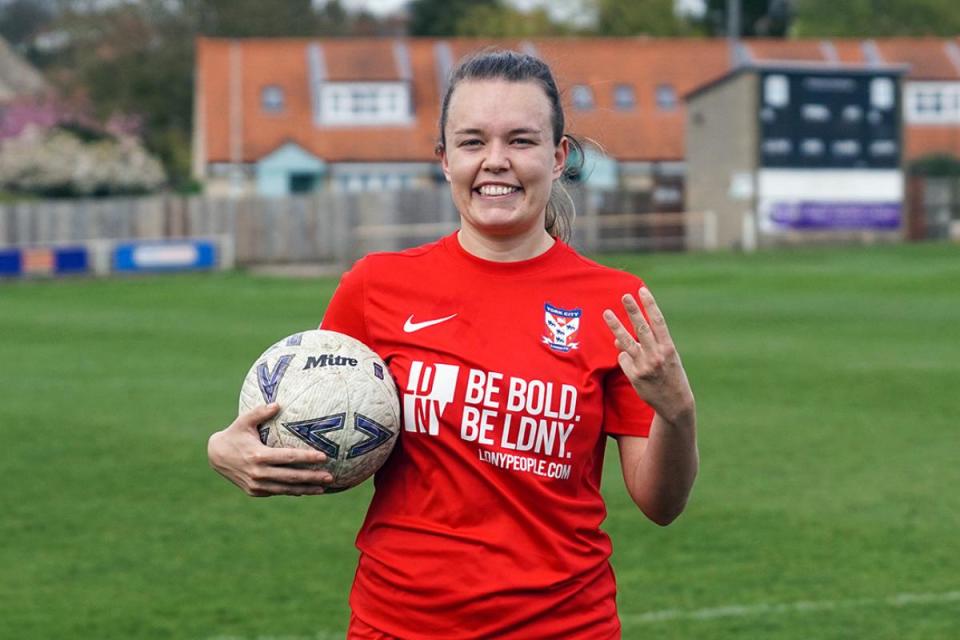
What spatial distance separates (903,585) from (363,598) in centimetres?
529

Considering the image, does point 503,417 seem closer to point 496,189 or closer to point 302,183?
point 496,189

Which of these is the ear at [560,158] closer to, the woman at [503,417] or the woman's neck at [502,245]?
the woman at [503,417]

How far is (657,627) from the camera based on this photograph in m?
8.03

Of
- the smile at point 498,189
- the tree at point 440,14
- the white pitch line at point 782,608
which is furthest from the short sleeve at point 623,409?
the tree at point 440,14

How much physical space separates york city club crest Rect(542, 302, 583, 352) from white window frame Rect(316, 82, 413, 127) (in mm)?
61220

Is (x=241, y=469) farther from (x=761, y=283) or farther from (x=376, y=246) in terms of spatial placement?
(x=376, y=246)

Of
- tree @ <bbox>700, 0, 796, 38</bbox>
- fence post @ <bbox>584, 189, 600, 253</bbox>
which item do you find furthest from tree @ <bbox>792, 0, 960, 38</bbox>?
fence post @ <bbox>584, 189, 600, 253</bbox>

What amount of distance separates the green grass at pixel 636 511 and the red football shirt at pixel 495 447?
3888 millimetres

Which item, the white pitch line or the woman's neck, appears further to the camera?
the white pitch line

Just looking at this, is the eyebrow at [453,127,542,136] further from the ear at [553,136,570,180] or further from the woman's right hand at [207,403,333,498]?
the woman's right hand at [207,403,333,498]

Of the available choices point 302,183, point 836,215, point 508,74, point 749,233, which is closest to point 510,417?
point 508,74

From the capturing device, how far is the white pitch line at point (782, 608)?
26.9ft

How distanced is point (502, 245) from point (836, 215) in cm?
4628

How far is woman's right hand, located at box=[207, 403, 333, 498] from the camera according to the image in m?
4.07
